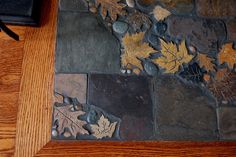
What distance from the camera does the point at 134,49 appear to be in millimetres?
864

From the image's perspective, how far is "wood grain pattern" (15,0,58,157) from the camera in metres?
0.76

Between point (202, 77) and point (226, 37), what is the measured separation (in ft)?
0.54

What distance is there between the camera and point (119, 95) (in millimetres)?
814

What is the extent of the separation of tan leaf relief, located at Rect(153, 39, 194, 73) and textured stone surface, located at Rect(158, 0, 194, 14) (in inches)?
4.3

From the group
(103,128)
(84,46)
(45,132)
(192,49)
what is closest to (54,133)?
(45,132)

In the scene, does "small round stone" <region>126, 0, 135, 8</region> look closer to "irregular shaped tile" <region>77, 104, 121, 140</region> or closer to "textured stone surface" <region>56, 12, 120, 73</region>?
"textured stone surface" <region>56, 12, 120, 73</region>

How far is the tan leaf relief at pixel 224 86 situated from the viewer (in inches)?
33.4

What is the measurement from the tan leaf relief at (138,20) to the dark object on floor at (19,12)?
11.1 inches

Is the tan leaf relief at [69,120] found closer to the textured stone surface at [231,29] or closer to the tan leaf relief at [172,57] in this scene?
the tan leaf relief at [172,57]

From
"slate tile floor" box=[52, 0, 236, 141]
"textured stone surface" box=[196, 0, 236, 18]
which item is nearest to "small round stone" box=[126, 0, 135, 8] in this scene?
"slate tile floor" box=[52, 0, 236, 141]

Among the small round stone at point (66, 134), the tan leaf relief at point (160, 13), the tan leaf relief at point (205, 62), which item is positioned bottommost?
the small round stone at point (66, 134)

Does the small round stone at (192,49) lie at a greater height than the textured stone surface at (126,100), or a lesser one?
greater

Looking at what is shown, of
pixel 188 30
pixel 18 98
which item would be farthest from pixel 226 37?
pixel 18 98

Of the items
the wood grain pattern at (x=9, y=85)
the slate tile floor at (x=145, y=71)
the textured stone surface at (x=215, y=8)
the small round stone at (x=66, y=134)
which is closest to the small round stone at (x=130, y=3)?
the slate tile floor at (x=145, y=71)
